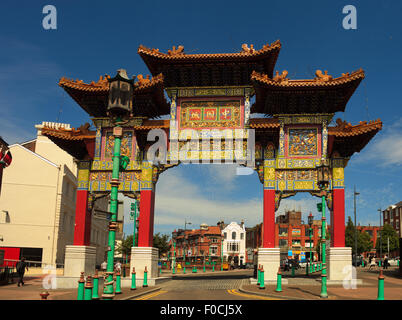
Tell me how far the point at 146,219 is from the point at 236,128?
24.8 feet

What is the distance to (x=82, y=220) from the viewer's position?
85.1 ft

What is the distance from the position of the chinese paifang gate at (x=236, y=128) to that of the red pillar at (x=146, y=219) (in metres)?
0.06

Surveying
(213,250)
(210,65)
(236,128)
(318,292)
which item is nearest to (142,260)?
(236,128)

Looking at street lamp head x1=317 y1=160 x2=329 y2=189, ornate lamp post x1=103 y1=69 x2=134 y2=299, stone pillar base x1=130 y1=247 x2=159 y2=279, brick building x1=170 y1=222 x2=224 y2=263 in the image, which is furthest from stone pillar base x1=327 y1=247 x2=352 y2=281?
brick building x1=170 y1=222 x2=224 y2=263

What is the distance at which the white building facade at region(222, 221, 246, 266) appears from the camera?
95.3 m

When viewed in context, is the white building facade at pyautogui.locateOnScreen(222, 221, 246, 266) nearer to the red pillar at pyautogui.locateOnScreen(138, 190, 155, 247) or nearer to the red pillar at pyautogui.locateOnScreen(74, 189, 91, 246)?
the red pillar at pyautogui.locateOnScreen(74, 189, 91, 246)

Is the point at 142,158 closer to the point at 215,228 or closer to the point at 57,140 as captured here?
the point at 57,140

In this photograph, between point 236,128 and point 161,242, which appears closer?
point 236,128

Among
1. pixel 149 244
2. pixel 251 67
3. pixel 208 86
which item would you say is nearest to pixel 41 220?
pixel 149 244

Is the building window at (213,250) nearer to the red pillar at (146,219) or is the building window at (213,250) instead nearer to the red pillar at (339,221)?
the red pillar at (146,219)

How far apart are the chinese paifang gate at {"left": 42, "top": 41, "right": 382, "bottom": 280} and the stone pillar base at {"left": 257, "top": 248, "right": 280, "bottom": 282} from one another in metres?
0.05

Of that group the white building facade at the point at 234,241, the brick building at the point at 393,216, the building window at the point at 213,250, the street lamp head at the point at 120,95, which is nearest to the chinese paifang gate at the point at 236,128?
the street lamp head at the point at 120,95

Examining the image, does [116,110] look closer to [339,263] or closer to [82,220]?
[82,220]

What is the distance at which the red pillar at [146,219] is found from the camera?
25000 mm
